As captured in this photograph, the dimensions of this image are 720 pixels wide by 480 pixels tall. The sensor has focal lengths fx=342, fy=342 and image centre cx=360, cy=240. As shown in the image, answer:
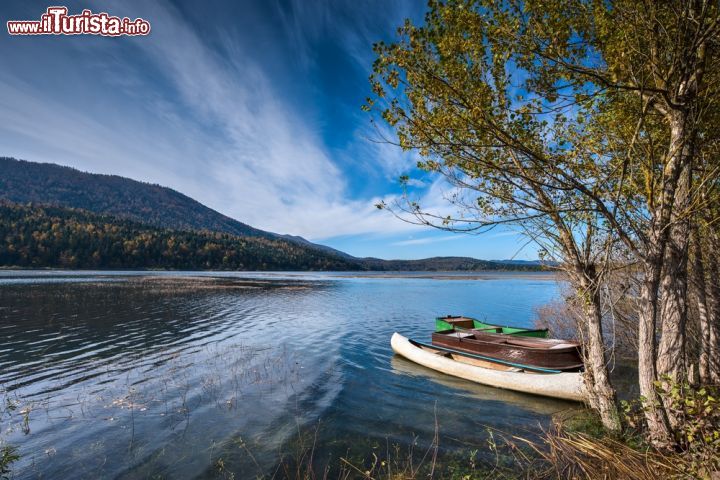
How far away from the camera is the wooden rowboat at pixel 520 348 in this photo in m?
14.2

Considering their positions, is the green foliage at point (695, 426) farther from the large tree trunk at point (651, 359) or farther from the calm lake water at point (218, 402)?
the calm lake water at point (218, 402)

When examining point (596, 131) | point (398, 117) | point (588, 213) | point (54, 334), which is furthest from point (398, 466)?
point (54, 334)

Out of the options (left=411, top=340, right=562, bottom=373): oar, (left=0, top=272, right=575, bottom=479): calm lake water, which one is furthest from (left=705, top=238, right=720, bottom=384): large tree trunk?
(left=411, top=340, right=562, bottom=373): oar

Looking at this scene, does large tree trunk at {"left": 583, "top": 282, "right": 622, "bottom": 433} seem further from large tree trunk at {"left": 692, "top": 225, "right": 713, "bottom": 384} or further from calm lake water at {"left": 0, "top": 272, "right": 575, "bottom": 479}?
large tree trunk at {"left": 692, "top": 225, "right": 713, "bottom": 384}

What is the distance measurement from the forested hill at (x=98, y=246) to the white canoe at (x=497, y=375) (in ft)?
510

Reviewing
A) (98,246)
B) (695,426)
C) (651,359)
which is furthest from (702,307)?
(98,246)

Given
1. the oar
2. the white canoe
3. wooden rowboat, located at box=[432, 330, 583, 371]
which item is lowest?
the white canoe

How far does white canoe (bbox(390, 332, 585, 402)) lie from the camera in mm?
13008

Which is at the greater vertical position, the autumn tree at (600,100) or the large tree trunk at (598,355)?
the autumn tree at (600,100)

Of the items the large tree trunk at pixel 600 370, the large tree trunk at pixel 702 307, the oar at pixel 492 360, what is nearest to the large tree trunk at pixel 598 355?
the large tree trunk at pixel 600 370

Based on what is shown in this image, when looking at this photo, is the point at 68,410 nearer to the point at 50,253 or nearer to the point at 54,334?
the point at 54,334

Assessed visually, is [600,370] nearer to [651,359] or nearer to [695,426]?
[651,359]

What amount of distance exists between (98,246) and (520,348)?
165m

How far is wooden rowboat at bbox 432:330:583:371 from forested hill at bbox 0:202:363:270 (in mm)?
156360
